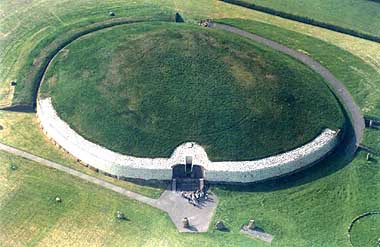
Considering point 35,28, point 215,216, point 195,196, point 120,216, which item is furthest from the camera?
point 35,28

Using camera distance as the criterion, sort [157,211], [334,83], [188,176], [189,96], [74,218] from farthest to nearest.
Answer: [334,83], [189,96], [188,176], [157,211], [74,218]

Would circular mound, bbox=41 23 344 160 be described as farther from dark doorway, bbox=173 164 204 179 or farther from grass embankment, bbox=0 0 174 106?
grass embankment, bbox=0 0 174 106

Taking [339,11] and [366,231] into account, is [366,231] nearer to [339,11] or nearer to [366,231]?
[366,231]

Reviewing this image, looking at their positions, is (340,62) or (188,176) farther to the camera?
(340,62)

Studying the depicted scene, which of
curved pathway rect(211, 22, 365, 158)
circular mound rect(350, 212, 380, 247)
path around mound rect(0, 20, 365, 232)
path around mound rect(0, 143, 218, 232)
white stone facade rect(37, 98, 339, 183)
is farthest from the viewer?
curved pathway rect(211, 22, 365, 158)

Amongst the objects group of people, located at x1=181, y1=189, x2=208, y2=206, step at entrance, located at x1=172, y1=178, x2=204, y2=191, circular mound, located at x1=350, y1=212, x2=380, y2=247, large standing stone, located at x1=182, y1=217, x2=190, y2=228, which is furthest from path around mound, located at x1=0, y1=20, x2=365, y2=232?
circular mound, located at x1=350, y1=212, x2=380, y2=247

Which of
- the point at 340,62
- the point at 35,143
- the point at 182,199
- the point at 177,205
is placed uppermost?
the point at 340,62

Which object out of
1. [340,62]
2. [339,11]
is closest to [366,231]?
[340,62]

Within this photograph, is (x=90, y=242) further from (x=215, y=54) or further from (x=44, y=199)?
(x=215, y=54)
